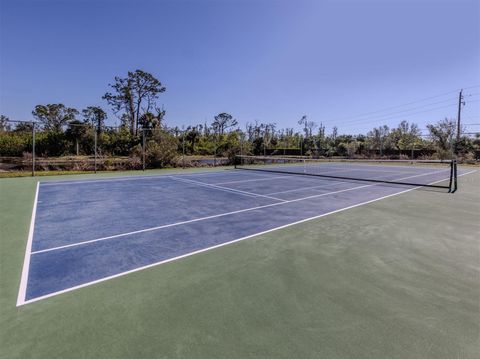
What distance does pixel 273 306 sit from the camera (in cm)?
232

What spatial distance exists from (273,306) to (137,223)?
3449 millimetres

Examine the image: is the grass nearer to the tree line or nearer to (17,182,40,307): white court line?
(17,182,40,307): white court line

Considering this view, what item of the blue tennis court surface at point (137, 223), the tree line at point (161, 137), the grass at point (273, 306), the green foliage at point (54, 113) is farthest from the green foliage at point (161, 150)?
the green foliage at point (54, 113)

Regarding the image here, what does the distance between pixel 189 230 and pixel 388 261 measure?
3.01 meters

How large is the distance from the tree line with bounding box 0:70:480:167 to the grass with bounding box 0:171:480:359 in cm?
1315

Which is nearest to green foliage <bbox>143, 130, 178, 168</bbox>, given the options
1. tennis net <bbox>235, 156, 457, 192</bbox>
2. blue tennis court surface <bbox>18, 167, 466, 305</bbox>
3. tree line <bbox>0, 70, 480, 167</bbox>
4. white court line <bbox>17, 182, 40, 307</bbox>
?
tree line <bbox>0, 70, 480, 167</bbox>

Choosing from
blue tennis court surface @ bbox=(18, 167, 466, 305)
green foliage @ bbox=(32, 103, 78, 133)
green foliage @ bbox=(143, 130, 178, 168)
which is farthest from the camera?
green foliage @ bbox=(32, 103, 78, 133)

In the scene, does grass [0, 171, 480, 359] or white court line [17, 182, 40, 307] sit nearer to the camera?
grass [0, 171, 480, 359]

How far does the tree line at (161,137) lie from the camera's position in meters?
17.8

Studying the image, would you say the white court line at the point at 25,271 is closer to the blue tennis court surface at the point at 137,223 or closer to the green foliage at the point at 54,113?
the blue tennis court surface at the point at 137,223

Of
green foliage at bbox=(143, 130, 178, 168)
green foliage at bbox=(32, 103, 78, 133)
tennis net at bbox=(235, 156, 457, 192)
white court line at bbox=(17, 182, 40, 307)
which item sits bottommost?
white court line at bbox=(17, 182, 40, 307)

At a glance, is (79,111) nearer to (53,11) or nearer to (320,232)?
(53,11)

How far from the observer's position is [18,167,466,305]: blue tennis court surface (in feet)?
10.1

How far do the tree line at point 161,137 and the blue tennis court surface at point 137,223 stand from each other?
28.1 feet
